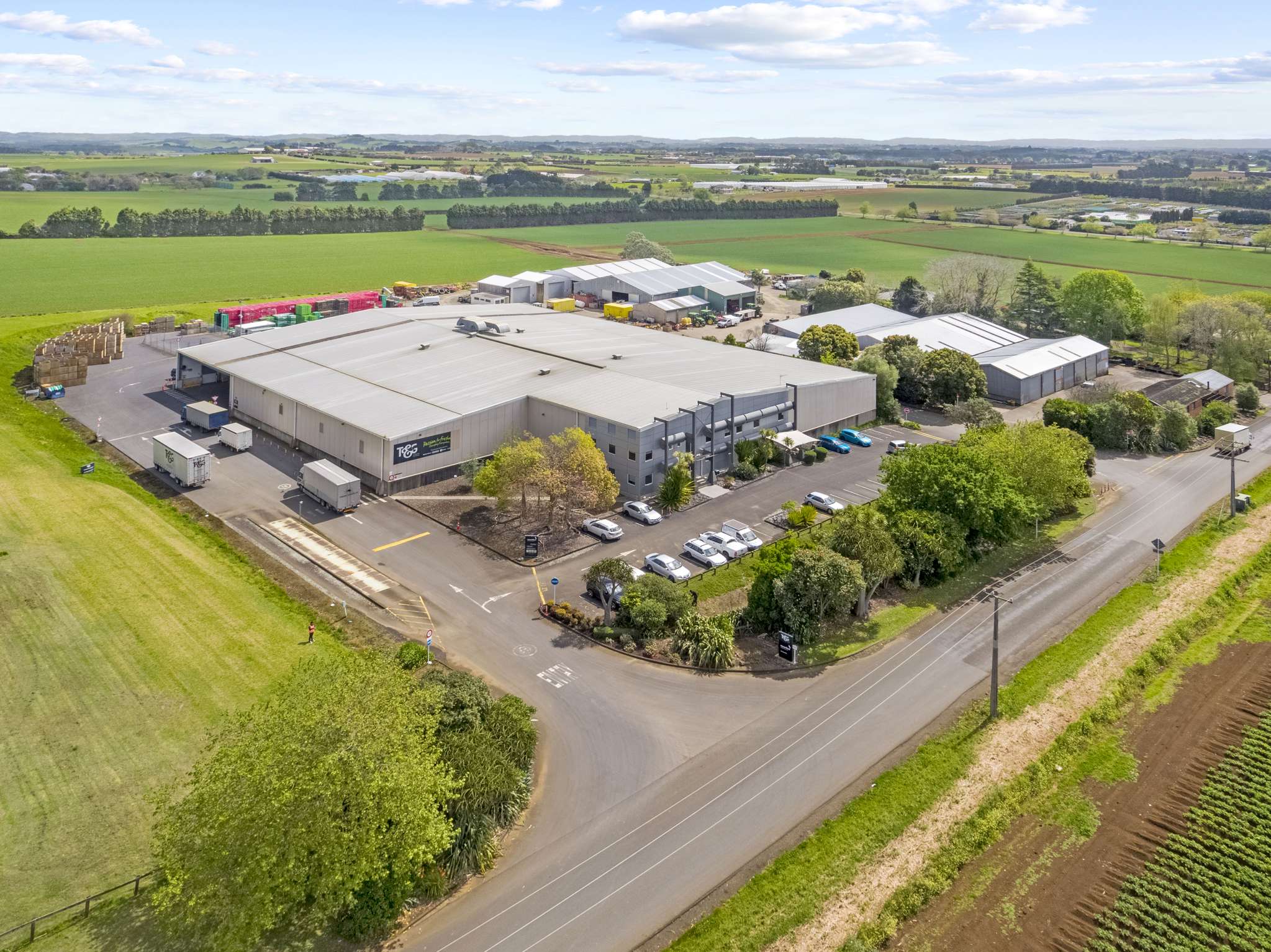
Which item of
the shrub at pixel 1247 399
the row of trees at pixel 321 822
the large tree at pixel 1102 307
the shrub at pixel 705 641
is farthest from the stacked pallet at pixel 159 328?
the shrub at pixel 1247 399

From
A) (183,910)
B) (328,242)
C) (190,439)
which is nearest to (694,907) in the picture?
(183,910)

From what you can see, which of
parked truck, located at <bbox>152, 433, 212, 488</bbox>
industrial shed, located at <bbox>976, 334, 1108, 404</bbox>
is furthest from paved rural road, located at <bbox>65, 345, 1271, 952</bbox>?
industrial shed, located at <bbox>976, 334, 1108, 404</bbox>

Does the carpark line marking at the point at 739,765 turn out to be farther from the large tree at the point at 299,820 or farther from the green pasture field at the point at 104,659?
the green pasture field at the point at 104,659

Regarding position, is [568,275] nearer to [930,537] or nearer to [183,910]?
[930,537]

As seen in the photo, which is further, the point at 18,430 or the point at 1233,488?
the point at 18,430

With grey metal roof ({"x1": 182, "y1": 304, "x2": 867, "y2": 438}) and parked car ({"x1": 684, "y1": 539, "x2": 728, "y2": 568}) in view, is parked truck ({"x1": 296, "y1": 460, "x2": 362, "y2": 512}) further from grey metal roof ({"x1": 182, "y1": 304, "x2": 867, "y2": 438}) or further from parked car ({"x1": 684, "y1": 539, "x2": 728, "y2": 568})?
parked car ({"x1": 684, "y1": 539, "x2": 728, "y2": 568})

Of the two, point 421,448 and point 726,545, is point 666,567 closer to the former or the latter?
point 726,545
